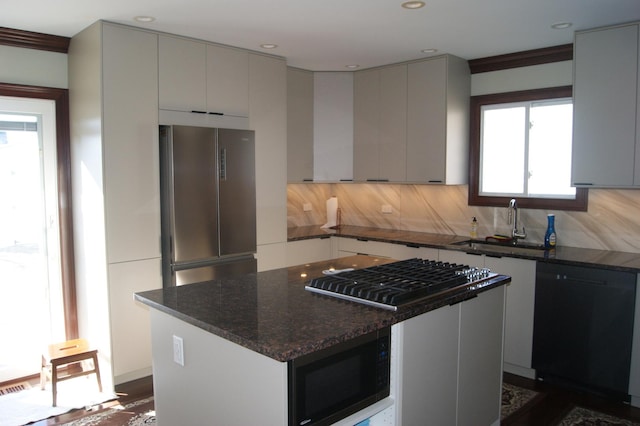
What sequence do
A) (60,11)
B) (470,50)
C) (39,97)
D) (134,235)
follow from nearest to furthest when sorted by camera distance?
(60,11), (134,235), (39,97), (470,50)

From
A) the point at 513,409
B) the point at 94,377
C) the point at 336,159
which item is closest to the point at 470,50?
the point at 336,159

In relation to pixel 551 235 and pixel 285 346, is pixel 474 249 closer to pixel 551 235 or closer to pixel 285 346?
pixel 551 235

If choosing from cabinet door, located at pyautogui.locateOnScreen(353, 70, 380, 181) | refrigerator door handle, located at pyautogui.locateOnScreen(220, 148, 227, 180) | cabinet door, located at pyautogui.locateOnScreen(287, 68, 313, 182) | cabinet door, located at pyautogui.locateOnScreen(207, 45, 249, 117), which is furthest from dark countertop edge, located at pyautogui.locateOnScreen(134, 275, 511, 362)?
cabinet door, located at pyautogui.locateOnScreen(287, 68, 313, 182)

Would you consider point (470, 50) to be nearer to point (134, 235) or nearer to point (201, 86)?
point (201, 86)

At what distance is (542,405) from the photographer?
3357 mm

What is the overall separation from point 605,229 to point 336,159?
2.50 metres

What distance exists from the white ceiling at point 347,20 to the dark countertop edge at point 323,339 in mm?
1803

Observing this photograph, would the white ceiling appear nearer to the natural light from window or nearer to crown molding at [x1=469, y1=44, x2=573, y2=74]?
crown molding at [x1=469, y1=44, x2=573, y2=74]

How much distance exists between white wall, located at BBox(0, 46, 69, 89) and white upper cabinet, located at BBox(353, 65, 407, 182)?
266cm

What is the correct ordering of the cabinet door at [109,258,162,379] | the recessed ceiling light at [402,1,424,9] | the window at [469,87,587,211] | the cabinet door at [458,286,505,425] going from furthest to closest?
the window at [469,87,587,211]
the cabinet door at [109,258,162,379]
the recessed ceiling light at [402,1,424,9]
the cabinet door at [458,286,505,425]

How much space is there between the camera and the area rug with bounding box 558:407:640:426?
3092mm

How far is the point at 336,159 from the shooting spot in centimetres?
513

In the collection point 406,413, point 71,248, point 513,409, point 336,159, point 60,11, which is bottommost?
point 513,409

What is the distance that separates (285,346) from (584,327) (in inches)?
104
